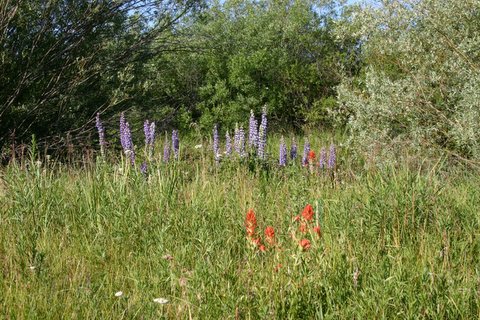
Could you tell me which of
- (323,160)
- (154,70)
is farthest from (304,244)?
(154,70)

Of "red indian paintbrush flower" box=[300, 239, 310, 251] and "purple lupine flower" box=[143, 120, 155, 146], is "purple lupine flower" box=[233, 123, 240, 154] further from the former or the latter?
"red indian paintbrush flower" box=[300, 239, 310, 251]

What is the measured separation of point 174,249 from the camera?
3.70 m

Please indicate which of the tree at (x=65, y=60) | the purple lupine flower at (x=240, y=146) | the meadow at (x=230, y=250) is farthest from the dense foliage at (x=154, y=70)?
the meadow at (x=230, y=250)

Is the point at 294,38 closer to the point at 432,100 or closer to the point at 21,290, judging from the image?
the point at 432,100

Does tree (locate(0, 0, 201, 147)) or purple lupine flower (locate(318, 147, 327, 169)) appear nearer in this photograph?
purple lupine flower (locate(318, 147, 327, 169))

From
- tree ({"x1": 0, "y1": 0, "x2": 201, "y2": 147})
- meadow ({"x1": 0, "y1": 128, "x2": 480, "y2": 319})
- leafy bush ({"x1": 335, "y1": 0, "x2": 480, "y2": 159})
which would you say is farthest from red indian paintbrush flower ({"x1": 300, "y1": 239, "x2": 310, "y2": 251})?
tree ({"x1": 0, "y1": 0, "x2": 201, "y2": 147})

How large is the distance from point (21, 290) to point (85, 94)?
5.09 meters

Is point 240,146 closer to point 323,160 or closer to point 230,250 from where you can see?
point 323,160

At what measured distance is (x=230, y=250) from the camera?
373 centimetres

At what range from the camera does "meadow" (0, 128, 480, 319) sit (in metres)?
2.78

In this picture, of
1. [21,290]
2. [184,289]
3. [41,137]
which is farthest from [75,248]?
[41,137]

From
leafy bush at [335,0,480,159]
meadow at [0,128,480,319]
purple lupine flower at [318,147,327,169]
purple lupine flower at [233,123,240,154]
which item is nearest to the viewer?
meadow at [0,128,480,319]

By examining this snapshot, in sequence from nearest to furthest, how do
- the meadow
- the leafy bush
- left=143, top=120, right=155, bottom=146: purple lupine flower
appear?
the meadow → left=143, top=120, right=155, bottom=146: purple lupine flower → the leafy bush

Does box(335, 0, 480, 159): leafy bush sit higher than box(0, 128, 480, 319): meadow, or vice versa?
box(335, 0, 480, 159): leafy bush
